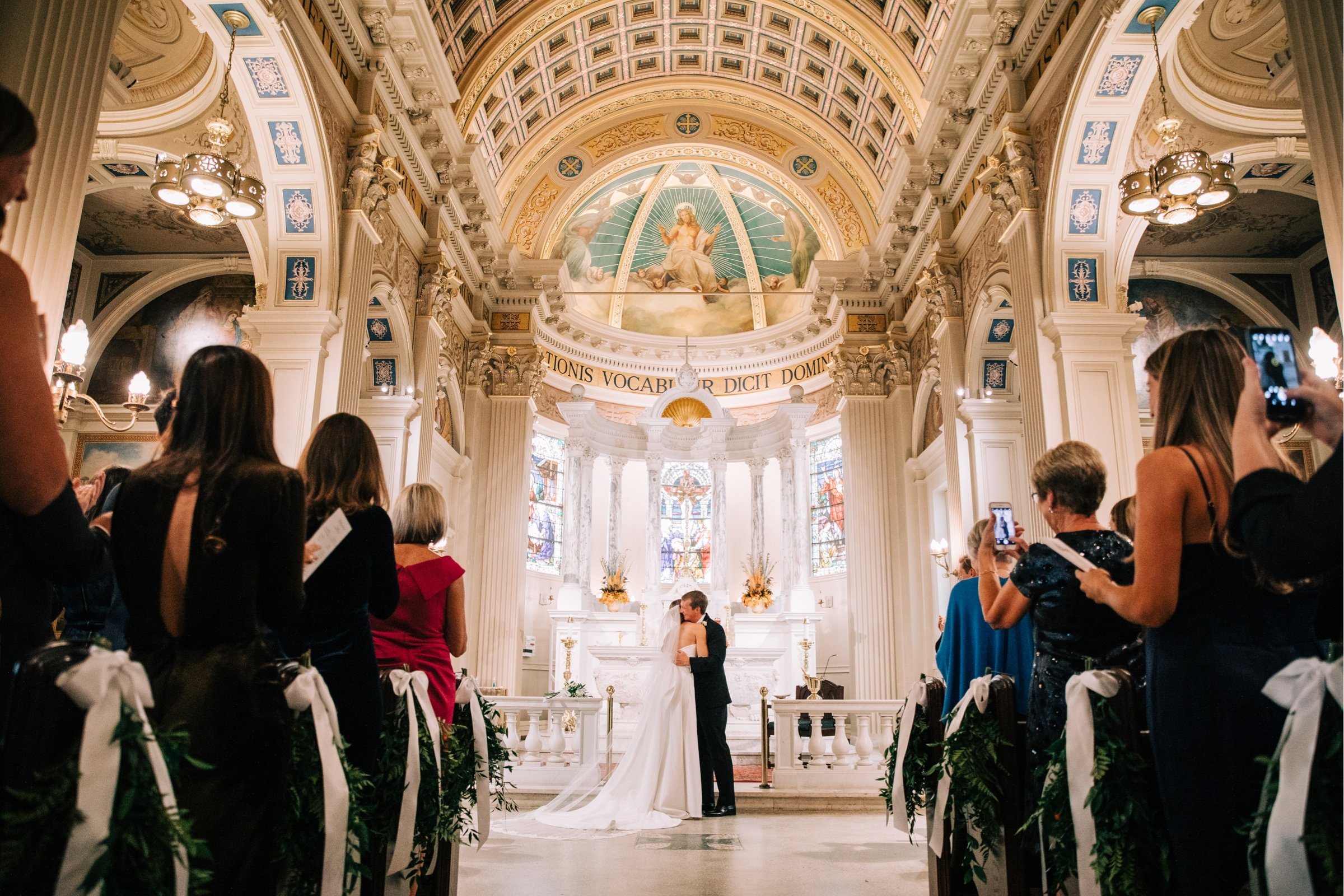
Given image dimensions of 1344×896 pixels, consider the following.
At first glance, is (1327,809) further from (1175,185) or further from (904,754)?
(1175,185)

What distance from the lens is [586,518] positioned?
17625mm

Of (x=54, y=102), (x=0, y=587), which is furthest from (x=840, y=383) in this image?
(x=0, y=587)

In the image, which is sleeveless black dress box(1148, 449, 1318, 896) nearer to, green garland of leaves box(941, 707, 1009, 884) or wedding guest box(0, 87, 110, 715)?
green garland of leaves box(941, 707, 1009, 884)

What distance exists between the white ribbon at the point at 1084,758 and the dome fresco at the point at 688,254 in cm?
1623

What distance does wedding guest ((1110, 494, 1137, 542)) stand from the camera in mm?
3344

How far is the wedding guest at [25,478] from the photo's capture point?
1.66m

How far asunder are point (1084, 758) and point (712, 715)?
535 centimetres

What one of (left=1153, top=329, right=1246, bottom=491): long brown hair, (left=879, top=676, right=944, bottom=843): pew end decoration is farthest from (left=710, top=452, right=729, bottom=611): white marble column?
(left=1153, top=329, right=1246, bottom=491): long brown hair

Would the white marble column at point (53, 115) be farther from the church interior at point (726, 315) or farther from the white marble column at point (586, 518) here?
the white marble column at point (586, 518)

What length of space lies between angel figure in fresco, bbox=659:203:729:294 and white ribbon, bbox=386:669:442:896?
16.4 m

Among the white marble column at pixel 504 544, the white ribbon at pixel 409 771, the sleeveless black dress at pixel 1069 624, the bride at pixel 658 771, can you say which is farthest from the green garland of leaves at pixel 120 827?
the white marble column at pixel 504 544

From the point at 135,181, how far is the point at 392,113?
309 centimetres

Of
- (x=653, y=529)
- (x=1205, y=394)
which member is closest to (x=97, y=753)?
(x=1205, y=394)

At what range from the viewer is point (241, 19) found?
7.77 meters
